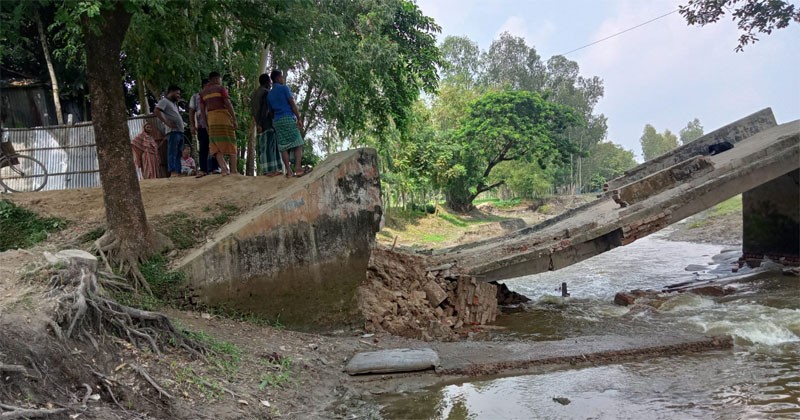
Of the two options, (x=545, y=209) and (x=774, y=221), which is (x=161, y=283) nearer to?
(x=774, y=221)

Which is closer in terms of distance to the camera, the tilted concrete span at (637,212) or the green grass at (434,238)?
the tilted concrete span at (637,212)

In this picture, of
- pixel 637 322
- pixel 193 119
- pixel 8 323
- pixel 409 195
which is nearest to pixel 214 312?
pixel 8 323

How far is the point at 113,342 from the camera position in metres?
4.38

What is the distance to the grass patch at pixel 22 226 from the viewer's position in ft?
24.1

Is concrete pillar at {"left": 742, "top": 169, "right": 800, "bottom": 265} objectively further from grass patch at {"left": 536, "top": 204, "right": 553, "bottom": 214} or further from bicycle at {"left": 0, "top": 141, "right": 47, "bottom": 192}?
grass patch at {"left": 536, "top": 204, "right": 553, "bottom": 214}

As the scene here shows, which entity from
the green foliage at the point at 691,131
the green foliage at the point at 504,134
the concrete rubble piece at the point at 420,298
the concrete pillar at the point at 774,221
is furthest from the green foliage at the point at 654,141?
the concrete rubble piece at the point at 420,298

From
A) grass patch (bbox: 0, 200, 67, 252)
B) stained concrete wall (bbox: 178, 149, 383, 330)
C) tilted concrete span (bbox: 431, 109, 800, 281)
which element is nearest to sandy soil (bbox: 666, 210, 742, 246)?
tilted concrete span (bbox: 431, 109, 800, 281)

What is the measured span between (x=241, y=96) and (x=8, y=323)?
12384 millimetres

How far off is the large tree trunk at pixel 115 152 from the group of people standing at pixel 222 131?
185cm

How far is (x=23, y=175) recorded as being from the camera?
10164 mm

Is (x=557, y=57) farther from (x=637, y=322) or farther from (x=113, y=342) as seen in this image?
(x=113, y=342)

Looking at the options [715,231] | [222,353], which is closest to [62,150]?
[222,353]

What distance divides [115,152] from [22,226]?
214cm

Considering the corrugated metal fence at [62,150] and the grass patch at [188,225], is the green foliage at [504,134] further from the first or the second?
the grass patch at [188,225]
